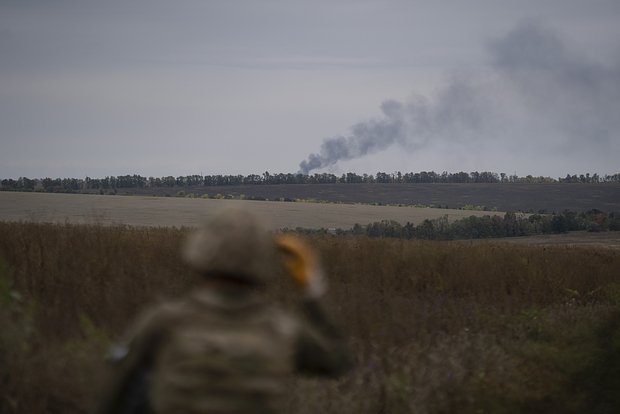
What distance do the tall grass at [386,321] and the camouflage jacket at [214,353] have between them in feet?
11.1

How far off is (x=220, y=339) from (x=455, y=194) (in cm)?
7673

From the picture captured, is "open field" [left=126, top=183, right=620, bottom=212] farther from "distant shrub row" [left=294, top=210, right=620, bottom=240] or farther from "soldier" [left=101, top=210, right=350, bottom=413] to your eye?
"soldier" [left=101, top=210, right=350, bottom=413]

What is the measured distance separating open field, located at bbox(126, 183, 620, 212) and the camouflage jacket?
66039 millimetres

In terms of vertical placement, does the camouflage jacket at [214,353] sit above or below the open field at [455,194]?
below

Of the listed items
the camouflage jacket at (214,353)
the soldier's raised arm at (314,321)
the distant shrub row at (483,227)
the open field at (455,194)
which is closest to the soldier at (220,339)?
the camouflage jacket at (214,353)

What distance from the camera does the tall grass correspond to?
22.1 feet

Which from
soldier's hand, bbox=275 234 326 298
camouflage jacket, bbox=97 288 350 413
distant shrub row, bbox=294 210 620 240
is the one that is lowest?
distant shrub row, bbox=294 210 620 240

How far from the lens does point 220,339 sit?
2799 mm

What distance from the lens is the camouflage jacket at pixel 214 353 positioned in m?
2.80

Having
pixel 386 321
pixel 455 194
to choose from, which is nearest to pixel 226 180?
pixel 455 194

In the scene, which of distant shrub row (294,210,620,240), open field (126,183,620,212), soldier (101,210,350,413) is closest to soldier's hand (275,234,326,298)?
soldier (101,210,350,413)

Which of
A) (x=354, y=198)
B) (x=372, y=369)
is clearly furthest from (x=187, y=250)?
(x=354, y=198)

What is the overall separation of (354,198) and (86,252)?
207 ft

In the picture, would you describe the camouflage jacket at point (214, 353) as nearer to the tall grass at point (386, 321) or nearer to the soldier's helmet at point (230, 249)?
the soldier's helmet at point (230, 249)
